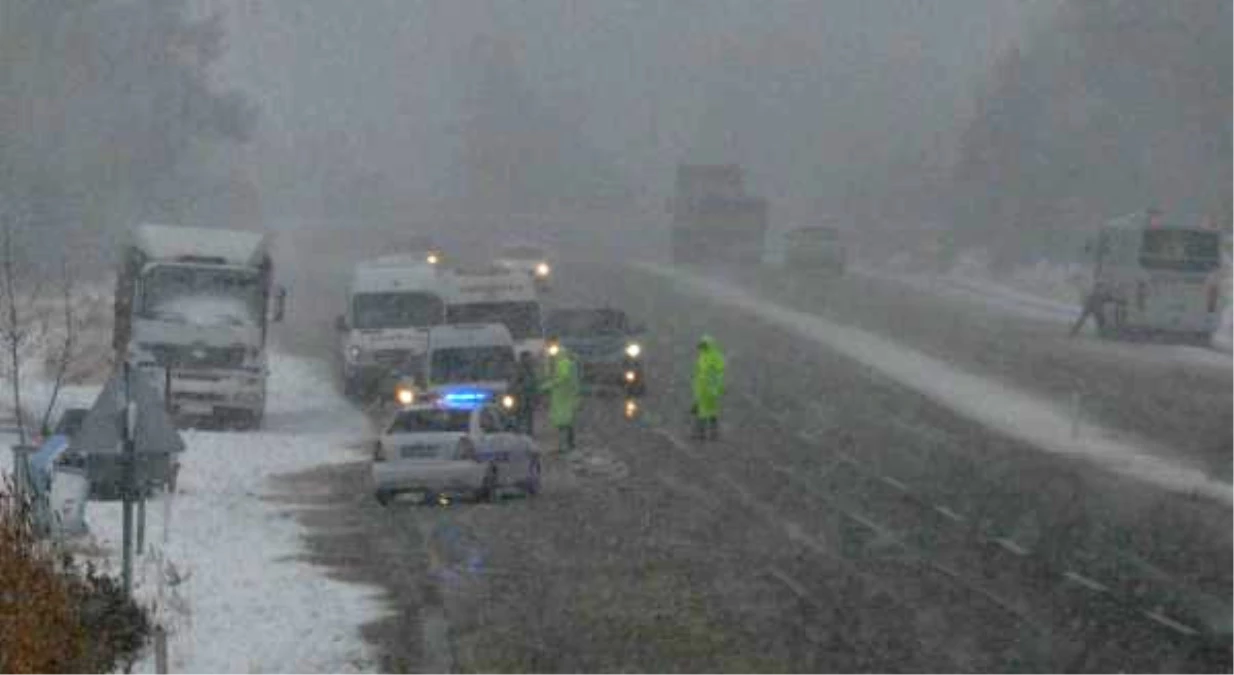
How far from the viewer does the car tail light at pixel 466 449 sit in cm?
2656

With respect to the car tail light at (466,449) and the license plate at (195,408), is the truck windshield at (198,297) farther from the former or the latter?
the car tail light at (466,449)

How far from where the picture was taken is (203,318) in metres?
37.6

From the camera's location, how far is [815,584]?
2011cm

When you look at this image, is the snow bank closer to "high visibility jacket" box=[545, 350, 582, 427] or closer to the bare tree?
"high visibility jacket" box=[545, 350, 582, 427]

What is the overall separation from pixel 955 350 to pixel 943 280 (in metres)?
31.3

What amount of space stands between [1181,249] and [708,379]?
21.4 metres

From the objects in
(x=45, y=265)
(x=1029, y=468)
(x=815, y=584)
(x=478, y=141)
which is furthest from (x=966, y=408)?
(x=478, y=141)

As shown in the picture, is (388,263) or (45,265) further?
(45,265)

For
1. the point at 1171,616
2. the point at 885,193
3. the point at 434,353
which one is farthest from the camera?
the point at 885,193

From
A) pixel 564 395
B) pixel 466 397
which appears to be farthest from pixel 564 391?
pixel 466 397

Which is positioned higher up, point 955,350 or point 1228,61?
point 1228,61

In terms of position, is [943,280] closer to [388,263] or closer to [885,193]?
[885,193]

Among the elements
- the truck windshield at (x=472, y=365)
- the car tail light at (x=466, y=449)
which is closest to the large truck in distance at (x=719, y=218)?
the truck windshield at (x=472, y=365)

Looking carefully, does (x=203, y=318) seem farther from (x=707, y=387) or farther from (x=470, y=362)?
(x=707, y=387)
